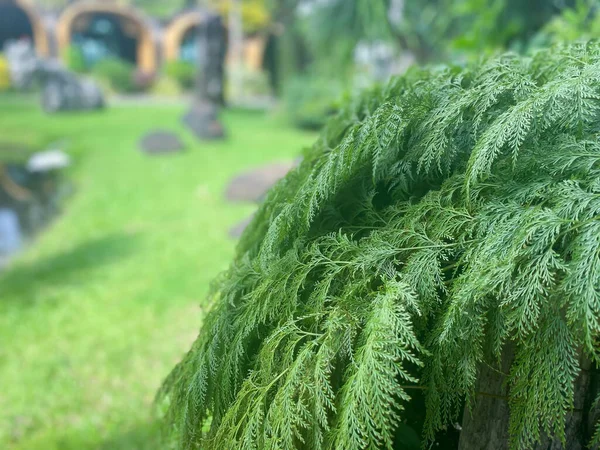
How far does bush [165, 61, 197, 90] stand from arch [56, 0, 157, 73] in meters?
1.25

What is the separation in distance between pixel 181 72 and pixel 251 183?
11448 mm

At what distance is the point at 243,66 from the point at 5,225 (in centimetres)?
1131

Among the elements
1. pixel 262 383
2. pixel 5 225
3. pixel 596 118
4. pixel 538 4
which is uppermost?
pixel 538 4

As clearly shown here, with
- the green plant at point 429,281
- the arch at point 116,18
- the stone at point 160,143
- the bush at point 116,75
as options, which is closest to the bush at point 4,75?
the bush at point 116,75

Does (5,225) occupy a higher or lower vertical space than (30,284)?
lower

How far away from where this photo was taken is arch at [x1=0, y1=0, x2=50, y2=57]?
1759cm

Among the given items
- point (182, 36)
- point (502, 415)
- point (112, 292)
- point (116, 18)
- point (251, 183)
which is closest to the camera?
point (502, 415)

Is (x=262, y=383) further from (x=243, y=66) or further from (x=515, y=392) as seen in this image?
(x=243, y=66)

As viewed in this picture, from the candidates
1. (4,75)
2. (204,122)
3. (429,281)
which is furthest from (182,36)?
(429,281)

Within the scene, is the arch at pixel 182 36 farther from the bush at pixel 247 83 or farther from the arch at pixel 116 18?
the bush at pixel 247 83

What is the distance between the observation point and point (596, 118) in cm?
119

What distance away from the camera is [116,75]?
1716 centimetres

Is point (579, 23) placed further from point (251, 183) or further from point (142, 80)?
point (142, 80)

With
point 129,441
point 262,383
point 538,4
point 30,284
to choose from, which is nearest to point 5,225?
point 30,284
